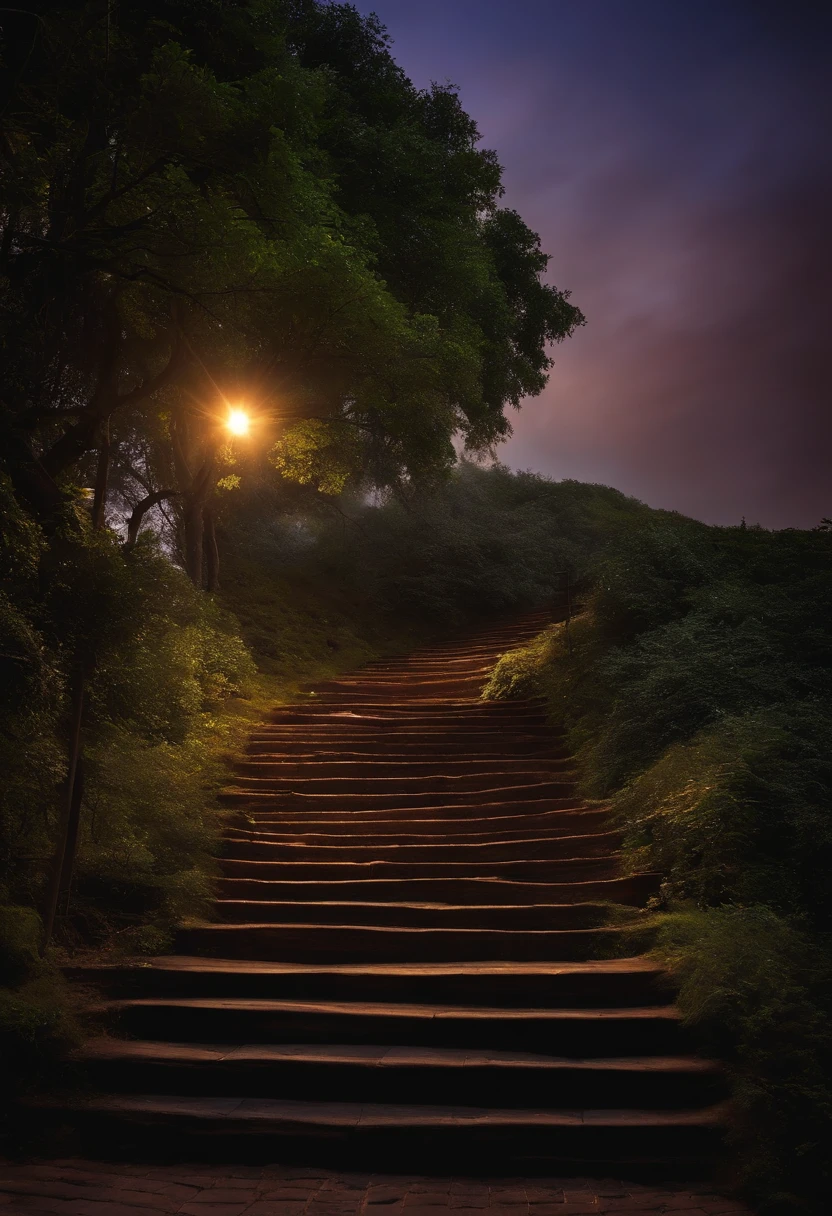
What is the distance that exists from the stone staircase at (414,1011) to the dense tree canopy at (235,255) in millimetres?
3921

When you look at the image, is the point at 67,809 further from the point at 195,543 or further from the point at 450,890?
the point at 195,543

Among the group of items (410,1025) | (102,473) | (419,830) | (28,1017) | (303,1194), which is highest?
(102,473)

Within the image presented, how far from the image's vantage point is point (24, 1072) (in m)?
3.96

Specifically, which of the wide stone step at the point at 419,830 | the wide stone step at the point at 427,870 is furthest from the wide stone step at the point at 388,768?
the wide stone step at the point at 427,870

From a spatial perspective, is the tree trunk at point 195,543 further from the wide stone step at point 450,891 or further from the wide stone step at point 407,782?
the wide stone step at point 450,891

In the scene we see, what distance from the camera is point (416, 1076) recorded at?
13.1 feet

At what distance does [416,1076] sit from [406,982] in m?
0.88

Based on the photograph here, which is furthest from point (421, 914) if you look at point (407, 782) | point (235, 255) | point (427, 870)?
point (235, 255)

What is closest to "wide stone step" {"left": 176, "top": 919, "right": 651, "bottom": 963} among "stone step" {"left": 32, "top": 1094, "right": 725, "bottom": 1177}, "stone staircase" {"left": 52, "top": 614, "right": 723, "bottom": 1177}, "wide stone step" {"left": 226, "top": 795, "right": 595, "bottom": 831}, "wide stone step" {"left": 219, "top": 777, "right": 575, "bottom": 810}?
"stone staircase" {"left": 52, "top": 614, "right": 723, "bottom": 1177}

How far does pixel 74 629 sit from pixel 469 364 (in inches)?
361

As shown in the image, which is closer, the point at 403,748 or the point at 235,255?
the point at 235,255

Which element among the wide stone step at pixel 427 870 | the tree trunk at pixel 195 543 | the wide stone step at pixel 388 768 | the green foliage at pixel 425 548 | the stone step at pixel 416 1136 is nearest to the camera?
the stone step at pixel 416 1136

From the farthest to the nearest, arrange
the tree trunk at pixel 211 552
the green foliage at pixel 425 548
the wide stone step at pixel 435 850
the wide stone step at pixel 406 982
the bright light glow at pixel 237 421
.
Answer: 1. the green foliage at pixel 425 548
2. the tree trunk at pixel 211 552
3. the bright light glow at pixel 237 421
4. the wide stone step at pixel 435 850
5. the wide stone step at pixel 406 982

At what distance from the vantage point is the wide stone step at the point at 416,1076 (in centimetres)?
387
